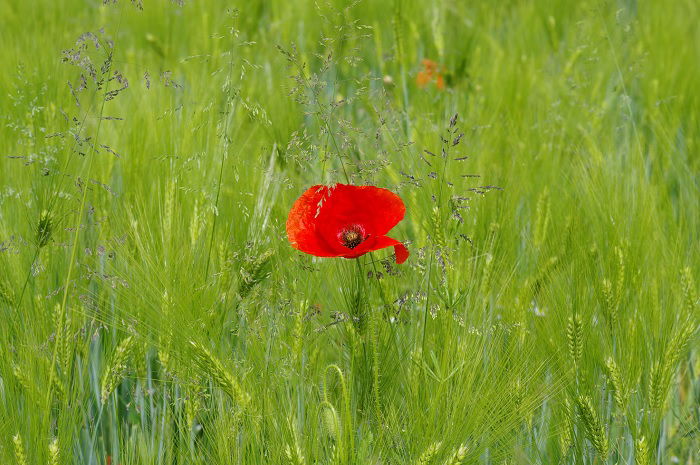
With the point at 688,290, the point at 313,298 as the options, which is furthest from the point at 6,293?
the point at 688,290

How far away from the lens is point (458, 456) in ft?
2.67

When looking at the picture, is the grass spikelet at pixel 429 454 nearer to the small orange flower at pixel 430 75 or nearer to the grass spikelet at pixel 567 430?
the grass spikelet at pixel 567 430

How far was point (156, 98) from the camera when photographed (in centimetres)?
146

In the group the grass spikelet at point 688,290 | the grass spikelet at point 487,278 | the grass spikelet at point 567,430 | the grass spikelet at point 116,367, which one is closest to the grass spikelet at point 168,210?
the grass spikelet at point 116,367

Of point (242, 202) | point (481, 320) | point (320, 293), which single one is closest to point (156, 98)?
point (242, 202)

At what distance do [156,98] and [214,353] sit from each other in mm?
636

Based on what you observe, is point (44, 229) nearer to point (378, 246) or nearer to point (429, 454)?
point (378, 246)

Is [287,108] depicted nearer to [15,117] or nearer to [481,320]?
[15,117]

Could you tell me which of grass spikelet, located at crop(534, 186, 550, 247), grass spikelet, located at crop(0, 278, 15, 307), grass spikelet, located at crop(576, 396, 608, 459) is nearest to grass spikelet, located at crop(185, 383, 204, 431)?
grass spikelet, located at crop(0, 278, 15, 307)

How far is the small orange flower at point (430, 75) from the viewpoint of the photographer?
176cm

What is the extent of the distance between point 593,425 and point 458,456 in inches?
6.7

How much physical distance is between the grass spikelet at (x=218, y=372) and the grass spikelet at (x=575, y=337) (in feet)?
1.04

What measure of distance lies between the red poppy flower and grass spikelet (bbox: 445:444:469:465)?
18cm

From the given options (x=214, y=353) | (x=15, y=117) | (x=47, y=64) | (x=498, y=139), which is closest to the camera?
(x=214, y=353)
